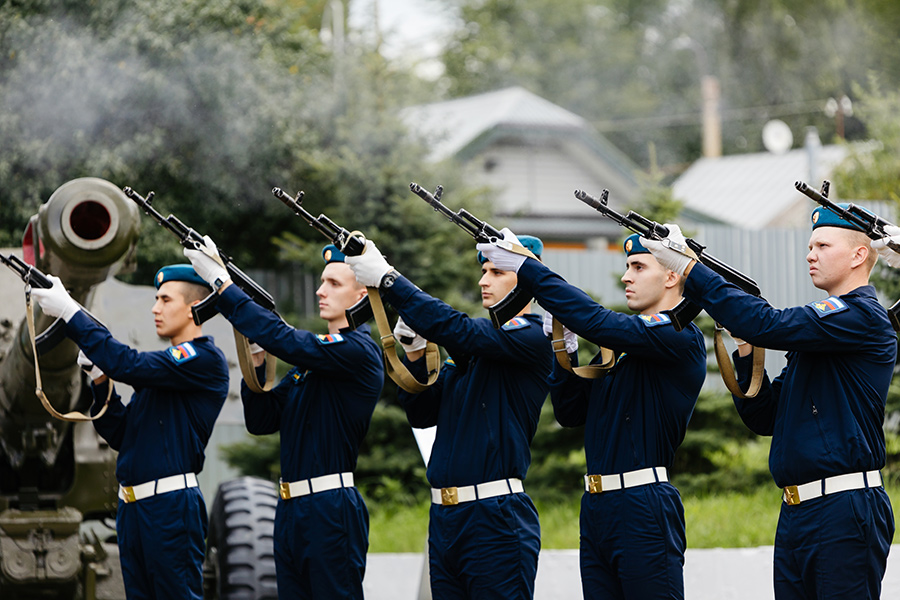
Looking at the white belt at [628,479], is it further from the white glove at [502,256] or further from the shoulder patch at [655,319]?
the white glove at [502,256]

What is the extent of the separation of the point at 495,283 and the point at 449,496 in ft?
2.85

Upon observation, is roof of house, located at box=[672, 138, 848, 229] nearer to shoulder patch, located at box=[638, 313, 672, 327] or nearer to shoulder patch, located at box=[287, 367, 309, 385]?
shoulder patch, located at box=[287, 367, 309, 385]

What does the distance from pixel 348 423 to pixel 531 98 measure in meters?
19.6

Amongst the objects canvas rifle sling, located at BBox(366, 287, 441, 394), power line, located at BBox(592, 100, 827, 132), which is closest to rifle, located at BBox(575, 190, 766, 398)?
canvas rifle sling, located at BBox(366, 287, 441, 394)

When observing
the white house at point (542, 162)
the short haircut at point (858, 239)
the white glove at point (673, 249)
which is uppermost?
the white house at point (542, 162)

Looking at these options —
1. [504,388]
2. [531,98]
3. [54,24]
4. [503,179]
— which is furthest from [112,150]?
[531,98]

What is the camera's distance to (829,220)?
4891 millimetres

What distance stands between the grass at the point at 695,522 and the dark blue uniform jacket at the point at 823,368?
4117 millimetres

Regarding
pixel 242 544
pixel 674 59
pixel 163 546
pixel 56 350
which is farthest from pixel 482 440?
pixel 674 59

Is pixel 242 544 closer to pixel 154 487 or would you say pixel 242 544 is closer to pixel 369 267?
pixel 154 487

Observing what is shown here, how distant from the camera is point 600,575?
5105mm

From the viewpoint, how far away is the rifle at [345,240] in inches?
211

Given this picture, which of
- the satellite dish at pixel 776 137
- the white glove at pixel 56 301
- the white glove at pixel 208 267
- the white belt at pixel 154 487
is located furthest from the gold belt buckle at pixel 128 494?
the satellite dish at pixel 776 137

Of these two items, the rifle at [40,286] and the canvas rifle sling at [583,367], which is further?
the rifle at [40,286]
